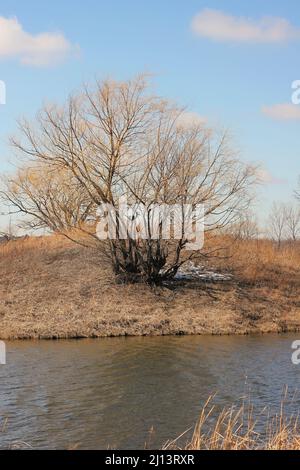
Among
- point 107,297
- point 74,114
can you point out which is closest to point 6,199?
point 74,114

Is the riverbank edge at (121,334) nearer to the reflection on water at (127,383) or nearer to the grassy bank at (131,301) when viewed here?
the grassy bank at (131,301)

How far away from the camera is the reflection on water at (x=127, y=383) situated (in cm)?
1217

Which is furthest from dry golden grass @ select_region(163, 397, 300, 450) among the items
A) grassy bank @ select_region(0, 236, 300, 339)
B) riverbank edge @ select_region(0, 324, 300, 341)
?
grassy bank @ select_region(0, 236, 300, 339)

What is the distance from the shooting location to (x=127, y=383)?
16.3 meters

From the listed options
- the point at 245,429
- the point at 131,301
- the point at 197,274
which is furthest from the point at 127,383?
the point at 197,274

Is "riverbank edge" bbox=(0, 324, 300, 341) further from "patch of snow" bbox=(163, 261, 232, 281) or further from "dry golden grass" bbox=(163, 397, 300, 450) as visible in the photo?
"dry golden grass" bbox=(163, 397, 300, 450)

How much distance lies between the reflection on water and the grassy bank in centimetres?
126

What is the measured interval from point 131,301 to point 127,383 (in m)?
10.2

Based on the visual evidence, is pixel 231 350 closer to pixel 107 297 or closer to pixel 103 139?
pixel 107 297

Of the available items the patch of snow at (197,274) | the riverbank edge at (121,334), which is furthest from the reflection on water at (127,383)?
the patch of snow at (197,274)

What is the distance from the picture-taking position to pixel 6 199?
3158 centimetres

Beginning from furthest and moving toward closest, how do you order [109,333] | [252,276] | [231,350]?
1. [252,276]
2. [109,333]
3. [231,350]

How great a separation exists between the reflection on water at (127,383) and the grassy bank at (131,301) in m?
1.26
